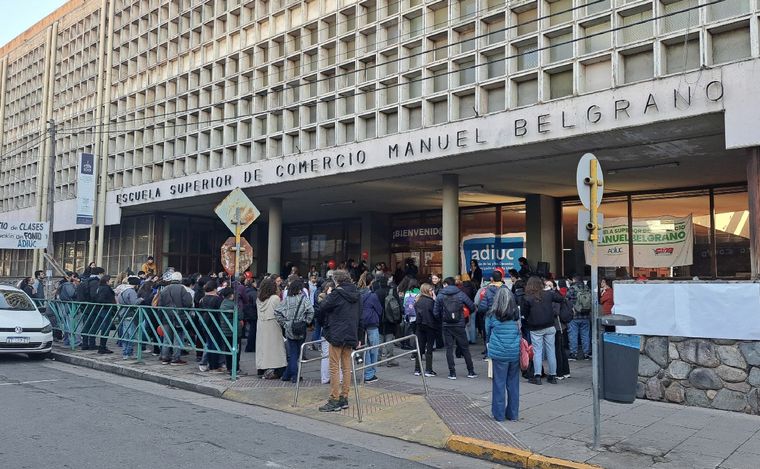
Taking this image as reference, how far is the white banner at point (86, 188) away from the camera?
23.8m

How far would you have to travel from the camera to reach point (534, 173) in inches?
606

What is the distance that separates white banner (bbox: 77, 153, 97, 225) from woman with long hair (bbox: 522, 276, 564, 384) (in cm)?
2004

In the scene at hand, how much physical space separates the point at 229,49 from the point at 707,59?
14382 mm

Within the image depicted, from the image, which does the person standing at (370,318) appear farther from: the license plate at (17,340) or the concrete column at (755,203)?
the license plate at (17,340)

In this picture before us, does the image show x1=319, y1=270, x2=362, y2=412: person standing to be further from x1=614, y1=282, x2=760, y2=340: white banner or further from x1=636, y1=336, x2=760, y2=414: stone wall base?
x1=636, y1=336, x2=760, y2=414: stone wall base

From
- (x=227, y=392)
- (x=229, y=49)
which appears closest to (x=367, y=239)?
(x=229, y=49)

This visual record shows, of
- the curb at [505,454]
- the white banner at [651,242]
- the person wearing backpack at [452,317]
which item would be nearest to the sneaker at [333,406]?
the curb at [505,454]

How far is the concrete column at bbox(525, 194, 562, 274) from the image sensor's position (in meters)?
18.6

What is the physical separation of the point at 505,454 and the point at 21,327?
34.8 ft

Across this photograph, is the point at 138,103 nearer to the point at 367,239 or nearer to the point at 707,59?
the point at 367,239

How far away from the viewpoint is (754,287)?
26.2ft

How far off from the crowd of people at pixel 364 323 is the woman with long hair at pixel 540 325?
0.02 metres

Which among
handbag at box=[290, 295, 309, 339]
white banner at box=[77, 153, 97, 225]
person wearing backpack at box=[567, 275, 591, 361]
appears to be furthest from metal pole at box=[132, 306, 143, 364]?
white banner at box=[77, 153, 97, 225]

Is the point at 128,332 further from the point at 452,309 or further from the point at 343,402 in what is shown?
the point at 452,309
